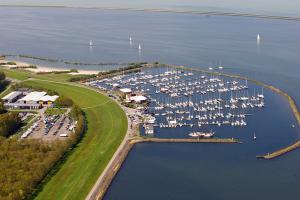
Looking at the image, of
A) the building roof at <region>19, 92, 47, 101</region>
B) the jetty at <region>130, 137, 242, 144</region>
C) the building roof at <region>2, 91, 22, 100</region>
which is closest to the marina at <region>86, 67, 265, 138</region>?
the jetty at <region>130, 137, 242, 144</region>

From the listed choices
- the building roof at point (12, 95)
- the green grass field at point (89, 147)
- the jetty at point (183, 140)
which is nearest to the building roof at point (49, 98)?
the green grass field at point (89, 147)

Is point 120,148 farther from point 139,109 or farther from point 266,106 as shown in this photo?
point 266,106

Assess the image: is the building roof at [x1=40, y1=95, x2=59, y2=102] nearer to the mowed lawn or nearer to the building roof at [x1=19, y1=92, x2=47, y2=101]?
the building roof at [x1=19, y1=92, x2=47, y2=101]

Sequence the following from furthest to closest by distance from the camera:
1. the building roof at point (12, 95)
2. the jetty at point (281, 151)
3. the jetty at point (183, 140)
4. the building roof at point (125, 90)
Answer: the building roof at point (125, 90) → the building roof at point (12, 95) → the jetty at point (183, 140) → the jetty at point (281, 151)

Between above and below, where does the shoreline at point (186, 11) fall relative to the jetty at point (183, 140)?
above

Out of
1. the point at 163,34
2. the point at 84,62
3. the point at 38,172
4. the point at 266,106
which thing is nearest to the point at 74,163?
the point at 38,172


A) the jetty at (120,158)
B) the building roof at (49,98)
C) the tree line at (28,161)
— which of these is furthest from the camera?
the building roof at (49,98)

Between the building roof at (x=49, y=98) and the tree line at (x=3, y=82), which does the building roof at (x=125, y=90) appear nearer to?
the building roof at (x=49, y=98)
